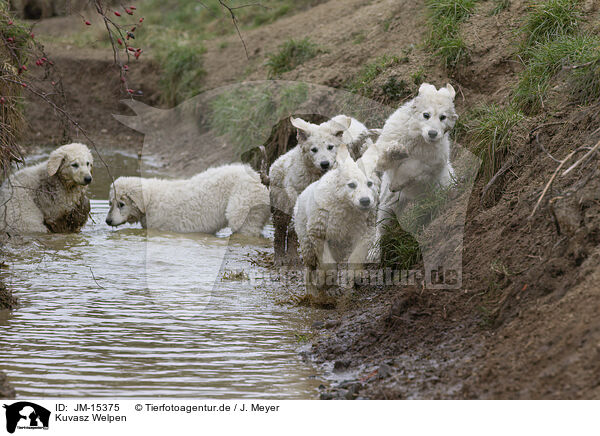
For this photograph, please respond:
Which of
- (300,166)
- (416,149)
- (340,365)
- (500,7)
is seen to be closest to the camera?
(340,365)

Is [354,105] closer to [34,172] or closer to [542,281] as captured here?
[34,172]

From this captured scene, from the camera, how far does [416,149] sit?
6.99 meters

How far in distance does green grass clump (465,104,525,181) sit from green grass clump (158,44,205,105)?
963cm

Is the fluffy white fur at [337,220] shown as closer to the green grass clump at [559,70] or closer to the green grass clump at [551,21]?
the green grass clump at [559,70]

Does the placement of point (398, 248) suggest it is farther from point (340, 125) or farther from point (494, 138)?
point (340, 125)

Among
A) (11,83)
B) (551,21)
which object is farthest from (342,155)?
(11,83)

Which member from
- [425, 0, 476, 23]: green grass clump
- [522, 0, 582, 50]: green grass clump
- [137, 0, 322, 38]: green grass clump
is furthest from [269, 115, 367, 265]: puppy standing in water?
[137, 0, 322, 38]: green grass clump

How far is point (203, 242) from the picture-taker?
976 cm

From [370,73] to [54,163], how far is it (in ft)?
14.6

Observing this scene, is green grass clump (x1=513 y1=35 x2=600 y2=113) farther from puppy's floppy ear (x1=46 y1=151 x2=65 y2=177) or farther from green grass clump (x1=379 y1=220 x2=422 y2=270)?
puppy's floppy ear (x1=46 y1=151 x2=65 y2=177)

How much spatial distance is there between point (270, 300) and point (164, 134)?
10127mm

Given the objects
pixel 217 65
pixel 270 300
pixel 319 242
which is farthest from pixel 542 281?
pixel 217 65

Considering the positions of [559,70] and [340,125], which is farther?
[340,125]

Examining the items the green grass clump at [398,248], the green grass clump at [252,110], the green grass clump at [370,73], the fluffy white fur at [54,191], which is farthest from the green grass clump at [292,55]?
the green grass clump at [398,248]
